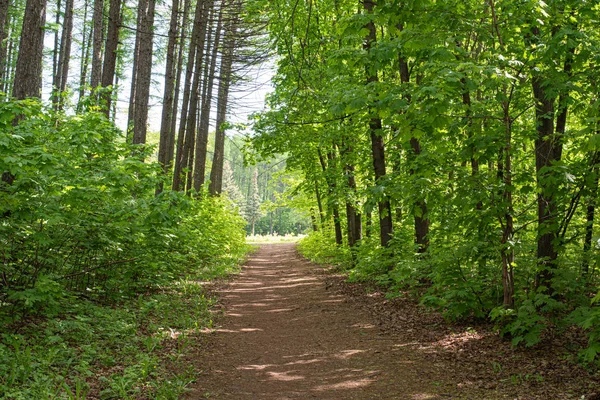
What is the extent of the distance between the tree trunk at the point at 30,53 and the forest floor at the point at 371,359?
591 cm

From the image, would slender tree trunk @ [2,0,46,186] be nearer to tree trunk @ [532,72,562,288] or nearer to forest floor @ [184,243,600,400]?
forest floor @ [184,243,600,400]

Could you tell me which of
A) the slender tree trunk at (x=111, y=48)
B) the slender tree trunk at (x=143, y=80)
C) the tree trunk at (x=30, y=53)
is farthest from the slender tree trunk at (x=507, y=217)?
the slender tree trunk at (x=143, y=80)

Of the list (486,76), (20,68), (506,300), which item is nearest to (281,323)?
(506,300)

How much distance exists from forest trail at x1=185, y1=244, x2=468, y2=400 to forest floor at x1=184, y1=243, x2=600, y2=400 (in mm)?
12

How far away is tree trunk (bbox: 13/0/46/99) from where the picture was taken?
900 cm

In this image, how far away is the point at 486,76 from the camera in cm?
497

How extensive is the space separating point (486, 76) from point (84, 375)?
5.42m

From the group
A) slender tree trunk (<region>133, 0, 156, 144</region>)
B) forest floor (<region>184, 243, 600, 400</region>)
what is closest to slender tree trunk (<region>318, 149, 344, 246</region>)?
forest floor (<region>184, 243, 600, 400</region>)

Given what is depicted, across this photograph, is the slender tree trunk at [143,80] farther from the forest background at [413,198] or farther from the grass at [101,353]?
the grass at [101,353]

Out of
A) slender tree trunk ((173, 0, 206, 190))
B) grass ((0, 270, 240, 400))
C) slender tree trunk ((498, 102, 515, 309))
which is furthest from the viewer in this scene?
slender tree trunk ((173, 0, 206, 190))

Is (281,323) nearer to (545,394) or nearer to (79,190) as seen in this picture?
(79,190)

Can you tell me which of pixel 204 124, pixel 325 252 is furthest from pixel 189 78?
pixel 325 252

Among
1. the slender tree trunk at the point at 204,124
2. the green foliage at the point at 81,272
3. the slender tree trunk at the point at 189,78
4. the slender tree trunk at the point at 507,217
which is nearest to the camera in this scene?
the green foliage at the point at 81,272

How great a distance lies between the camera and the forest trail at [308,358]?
16.5 feet
